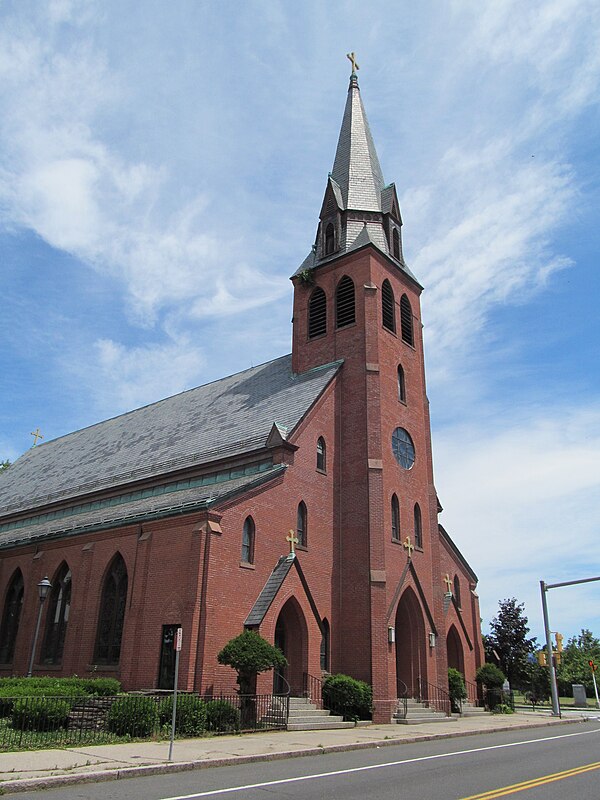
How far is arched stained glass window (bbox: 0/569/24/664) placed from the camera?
28906mm

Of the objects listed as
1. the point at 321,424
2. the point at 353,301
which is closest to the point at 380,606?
the point at 321,424

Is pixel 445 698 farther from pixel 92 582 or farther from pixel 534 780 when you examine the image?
pixel 534 780

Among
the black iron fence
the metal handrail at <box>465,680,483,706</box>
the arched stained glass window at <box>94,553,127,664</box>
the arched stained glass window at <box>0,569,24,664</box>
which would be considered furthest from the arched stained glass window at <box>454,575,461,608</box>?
the arched stained glass window at <box>0,569,24,664</box>

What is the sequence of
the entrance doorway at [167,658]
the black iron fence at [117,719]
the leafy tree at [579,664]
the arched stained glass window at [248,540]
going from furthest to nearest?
the leafy tree at [579,664] < the arched stained glass window at [248,540] < the entrance doorway at [167,658] < the black iron fence at [117,719]

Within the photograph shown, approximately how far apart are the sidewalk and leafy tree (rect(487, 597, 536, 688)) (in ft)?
89.9

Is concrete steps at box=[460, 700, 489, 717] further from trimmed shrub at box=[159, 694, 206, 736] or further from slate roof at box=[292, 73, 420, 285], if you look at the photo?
slate roof at box=[292, 73, 420, 285]

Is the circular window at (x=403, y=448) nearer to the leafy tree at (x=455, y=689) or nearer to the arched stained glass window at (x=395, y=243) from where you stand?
the leafy tree at (x=455, y=689)

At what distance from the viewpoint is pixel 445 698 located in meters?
27.2

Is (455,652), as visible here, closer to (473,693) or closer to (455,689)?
(473,693)

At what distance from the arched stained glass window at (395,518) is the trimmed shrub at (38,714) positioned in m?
15.1

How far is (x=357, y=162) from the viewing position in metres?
36.9

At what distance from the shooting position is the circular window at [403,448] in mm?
29469

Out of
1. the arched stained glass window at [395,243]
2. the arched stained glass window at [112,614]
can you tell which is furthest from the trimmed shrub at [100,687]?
the arched stained glass window at [395,243]

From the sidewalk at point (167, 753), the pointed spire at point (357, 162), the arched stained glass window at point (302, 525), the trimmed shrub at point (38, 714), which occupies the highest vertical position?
→ the pointed spire at point (357, 162)
